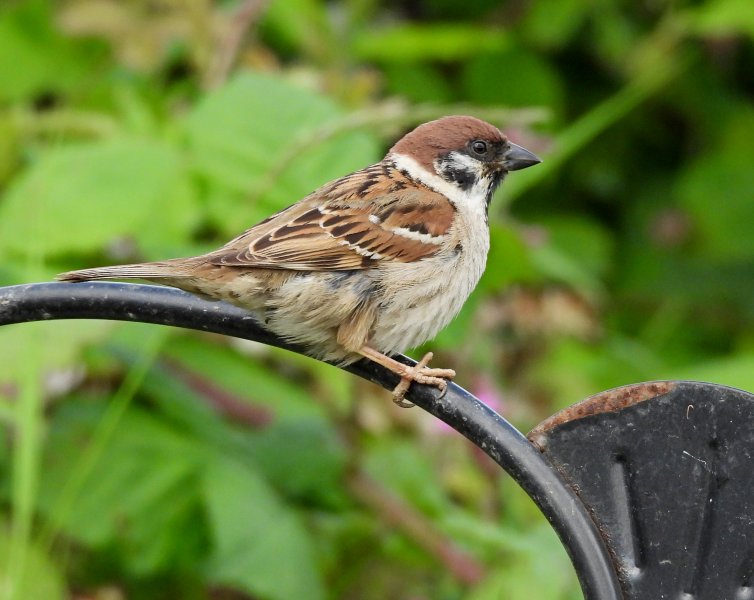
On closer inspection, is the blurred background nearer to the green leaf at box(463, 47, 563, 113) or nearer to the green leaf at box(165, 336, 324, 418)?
the green leaf at box(165, 336, 324, 418)

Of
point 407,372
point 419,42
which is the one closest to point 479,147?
point 407,372

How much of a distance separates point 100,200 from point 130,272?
0.95 meters

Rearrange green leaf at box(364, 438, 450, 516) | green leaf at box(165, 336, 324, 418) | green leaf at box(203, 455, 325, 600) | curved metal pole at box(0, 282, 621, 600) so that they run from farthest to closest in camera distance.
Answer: green leaf at box(364, 438, 450, 516) → green leaf at box(165, 336, 324, 418) → green leaf at box(203, 455, 325, 600) → curved metal pole at box(0, 282, 621, 600)

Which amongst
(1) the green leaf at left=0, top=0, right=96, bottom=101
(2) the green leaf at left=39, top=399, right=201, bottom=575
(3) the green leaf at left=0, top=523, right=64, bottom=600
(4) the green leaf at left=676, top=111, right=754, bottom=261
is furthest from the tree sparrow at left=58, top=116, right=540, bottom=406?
(4) the green leaf at left=676, top=111, right=754, bottom=261

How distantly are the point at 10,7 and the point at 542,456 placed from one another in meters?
2.73

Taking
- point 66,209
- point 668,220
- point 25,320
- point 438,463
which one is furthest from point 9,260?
point 668,220

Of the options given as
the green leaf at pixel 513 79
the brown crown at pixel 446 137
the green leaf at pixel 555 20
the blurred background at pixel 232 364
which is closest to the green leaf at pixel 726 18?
the blurred background at pixel 232 364

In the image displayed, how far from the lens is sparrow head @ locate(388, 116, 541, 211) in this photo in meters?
2.59

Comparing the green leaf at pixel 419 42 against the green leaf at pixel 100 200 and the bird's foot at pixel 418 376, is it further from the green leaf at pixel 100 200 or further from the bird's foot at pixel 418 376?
the bird's foot at pixel 418 376

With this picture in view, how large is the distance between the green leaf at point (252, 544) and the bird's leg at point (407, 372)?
0.67m

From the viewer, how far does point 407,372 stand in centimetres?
209

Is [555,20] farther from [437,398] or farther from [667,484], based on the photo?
[667,484]

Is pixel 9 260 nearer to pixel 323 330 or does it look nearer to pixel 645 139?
pixel 323 330

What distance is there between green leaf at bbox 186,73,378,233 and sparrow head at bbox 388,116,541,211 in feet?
0.88
